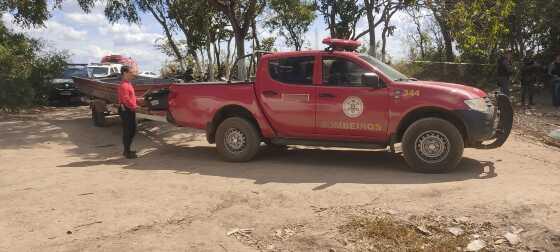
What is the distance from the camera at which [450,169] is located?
23.0ft

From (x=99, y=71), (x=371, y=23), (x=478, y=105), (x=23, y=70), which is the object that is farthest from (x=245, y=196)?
(x=99, y=71)

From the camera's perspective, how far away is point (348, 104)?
7.41 meters

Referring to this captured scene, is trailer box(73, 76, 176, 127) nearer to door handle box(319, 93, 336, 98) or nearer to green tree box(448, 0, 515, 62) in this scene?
door handle box(319, 93, 336, 98)

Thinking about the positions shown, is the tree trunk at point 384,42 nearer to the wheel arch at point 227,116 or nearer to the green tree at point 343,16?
the green tree at point 343,16

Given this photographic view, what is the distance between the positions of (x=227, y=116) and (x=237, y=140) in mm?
458

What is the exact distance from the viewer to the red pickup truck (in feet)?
22.9

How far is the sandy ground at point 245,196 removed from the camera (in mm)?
4977

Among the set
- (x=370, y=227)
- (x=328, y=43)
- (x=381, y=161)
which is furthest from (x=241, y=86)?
(x=370, y=227)

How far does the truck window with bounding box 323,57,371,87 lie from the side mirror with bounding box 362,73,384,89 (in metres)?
0.20

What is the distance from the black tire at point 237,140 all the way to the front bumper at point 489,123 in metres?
2.99

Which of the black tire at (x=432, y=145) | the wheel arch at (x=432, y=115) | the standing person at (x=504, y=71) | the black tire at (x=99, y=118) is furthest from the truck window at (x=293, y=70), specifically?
the standing person at (x=504, y=71)

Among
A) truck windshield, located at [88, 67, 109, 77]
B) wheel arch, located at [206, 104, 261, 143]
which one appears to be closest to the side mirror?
wheel arch, located at [206, 104, 261, 143]

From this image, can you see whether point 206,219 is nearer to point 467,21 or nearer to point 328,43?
point 328,43

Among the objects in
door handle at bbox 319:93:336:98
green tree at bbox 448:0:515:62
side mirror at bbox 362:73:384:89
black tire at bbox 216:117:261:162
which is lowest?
black tire at bbox 216:117:261:162
